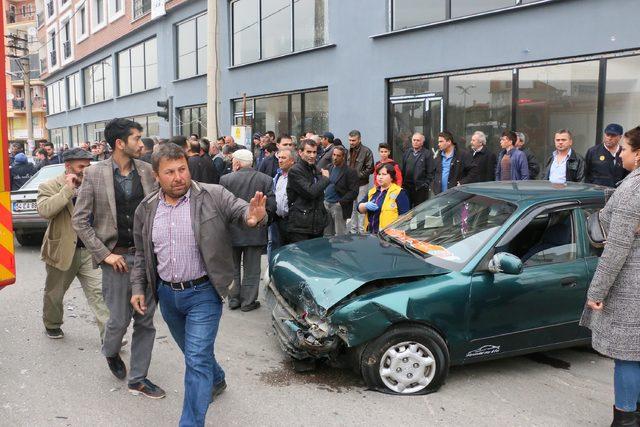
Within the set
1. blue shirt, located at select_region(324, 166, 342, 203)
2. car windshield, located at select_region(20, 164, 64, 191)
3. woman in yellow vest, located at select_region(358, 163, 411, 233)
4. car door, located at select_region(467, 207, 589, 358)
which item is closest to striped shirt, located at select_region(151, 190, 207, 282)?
car door, located at select_region(467, 207, 589, 358)

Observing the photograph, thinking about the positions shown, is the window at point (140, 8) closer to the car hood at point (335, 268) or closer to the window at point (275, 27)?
the window at point (275, 27)

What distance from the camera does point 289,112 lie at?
14766 mm

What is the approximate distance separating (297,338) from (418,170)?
548cm

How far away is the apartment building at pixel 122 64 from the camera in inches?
767

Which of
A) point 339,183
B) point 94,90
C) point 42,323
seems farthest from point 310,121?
point 94,90

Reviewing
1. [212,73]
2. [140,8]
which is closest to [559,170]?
[212,73]

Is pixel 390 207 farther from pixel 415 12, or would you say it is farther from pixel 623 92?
pixel 415 12

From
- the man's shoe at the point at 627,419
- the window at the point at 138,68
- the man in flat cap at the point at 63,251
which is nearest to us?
the man's shoe at the point at 627,419

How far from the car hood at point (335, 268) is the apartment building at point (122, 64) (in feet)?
48.1

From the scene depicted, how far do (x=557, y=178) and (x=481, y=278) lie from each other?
4.13 meters

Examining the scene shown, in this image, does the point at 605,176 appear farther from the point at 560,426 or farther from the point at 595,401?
the point at 560,426

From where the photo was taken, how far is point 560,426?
12.0ft

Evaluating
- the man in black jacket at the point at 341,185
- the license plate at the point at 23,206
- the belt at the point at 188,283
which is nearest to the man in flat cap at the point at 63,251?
the belt at the point at 188,283

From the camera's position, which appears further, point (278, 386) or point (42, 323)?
point (42, 323)
